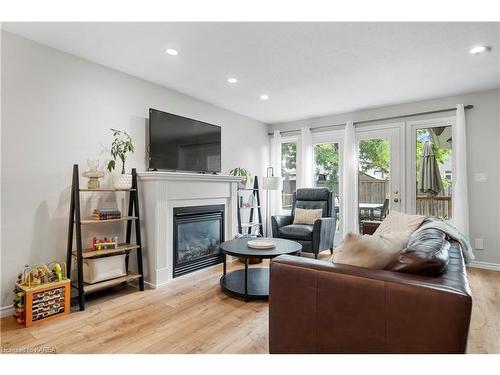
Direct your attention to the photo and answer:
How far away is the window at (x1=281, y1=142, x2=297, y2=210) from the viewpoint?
5.64 metres

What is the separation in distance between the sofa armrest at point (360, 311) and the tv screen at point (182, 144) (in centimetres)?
238

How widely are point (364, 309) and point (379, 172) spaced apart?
12.4 feet

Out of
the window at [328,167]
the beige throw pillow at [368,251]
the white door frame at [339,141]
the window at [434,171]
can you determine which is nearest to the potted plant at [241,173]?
the window at [328,167]

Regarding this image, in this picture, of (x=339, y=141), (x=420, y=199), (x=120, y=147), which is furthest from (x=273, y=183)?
(x=120, y=147)

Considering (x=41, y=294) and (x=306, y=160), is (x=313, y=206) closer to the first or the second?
(x=306, y=160)

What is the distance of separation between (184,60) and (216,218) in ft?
6.70

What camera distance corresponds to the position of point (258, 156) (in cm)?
554

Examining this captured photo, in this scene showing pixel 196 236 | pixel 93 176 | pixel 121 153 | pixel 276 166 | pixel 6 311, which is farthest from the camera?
pixel 276 166

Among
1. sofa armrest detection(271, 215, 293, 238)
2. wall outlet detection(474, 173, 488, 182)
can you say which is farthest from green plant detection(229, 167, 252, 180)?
wall outlet detection(474, 173, 488, 182)

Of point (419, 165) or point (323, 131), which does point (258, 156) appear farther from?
point (419, 165)

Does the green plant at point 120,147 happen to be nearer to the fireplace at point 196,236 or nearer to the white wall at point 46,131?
the white wall at point 46,131

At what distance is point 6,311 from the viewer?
7.91ft
